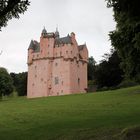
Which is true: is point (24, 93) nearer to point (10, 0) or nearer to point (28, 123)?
point (28, 123)

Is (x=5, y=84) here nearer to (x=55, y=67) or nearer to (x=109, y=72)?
(x=55, y=67)

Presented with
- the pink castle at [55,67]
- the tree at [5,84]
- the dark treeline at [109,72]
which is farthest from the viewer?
the pink castle at [55,67]

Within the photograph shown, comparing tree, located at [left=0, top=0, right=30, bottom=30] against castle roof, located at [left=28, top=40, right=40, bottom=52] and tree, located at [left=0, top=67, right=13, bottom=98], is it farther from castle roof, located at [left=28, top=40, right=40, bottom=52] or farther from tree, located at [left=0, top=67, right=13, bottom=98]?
castle roof, located at [left=28, top=40, right=40, bottom=52]

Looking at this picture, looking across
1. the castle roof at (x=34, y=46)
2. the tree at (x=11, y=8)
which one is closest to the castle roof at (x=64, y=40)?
the castle roof at (x=34, y=46)

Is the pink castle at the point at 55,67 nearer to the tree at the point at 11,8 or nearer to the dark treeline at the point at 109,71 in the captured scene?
the dark treeline at the point at 109,71

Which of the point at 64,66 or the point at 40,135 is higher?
the point at 64,66

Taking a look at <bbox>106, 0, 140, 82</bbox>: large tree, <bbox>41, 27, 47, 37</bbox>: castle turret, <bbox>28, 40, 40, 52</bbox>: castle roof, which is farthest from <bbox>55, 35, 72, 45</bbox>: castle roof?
<bbox>106, 0, 140, 82</bbox>: large tree

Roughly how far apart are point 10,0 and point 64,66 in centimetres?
8987

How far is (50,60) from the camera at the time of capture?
110m

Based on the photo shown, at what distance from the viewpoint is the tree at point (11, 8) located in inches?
664

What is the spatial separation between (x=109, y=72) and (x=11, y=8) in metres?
66.1

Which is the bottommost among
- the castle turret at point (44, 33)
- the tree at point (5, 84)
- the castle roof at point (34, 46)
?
the tree at point (5, 84)

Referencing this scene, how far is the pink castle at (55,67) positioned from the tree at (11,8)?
84.8m

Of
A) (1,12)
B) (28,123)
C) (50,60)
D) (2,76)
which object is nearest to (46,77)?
(50,60)
